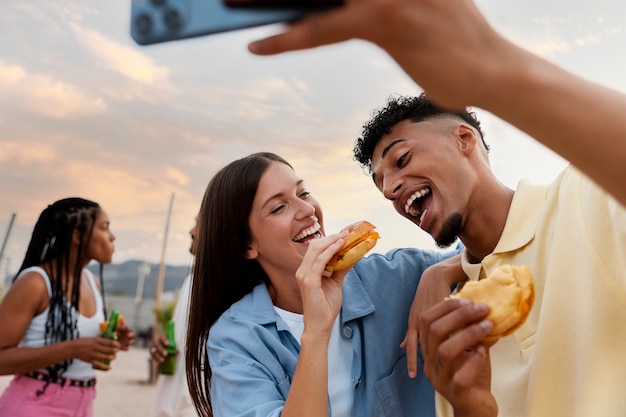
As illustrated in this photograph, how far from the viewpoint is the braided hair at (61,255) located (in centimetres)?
471

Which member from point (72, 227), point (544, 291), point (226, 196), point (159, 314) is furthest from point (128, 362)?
point (544, 291)

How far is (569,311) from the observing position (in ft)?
6.91

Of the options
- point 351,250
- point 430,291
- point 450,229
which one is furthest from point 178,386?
point 450,229

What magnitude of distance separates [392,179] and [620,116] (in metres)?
2.21

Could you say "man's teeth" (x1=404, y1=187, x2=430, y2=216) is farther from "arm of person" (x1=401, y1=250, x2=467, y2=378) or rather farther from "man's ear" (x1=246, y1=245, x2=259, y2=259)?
"man's ear" (x1=246, y1=245, x2=259, y2=259)

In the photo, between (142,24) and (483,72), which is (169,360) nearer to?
(142,24)

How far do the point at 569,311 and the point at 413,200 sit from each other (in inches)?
46.8

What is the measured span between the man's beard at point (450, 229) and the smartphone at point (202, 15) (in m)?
2.19

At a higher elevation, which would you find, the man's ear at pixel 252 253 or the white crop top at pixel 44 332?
the man's ear at pixel 252 253

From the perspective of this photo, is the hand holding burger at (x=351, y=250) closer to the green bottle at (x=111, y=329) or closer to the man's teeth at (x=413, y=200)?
the man's teeth at (x=413, y=200)

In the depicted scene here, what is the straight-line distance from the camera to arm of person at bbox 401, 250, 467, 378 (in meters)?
2.69

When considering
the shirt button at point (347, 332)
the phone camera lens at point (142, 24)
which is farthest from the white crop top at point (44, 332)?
the phone camera lens at point (142, 24)

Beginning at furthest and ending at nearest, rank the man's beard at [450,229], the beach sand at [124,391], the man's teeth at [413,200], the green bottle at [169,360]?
the beach sand at [124,391], the green bottle at [169,360], the man's teeth at [413,200], the man's beard at [450,229]

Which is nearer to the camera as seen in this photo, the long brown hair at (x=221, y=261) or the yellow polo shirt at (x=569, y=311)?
the yellow polo shirt at (x=569, y=311)
